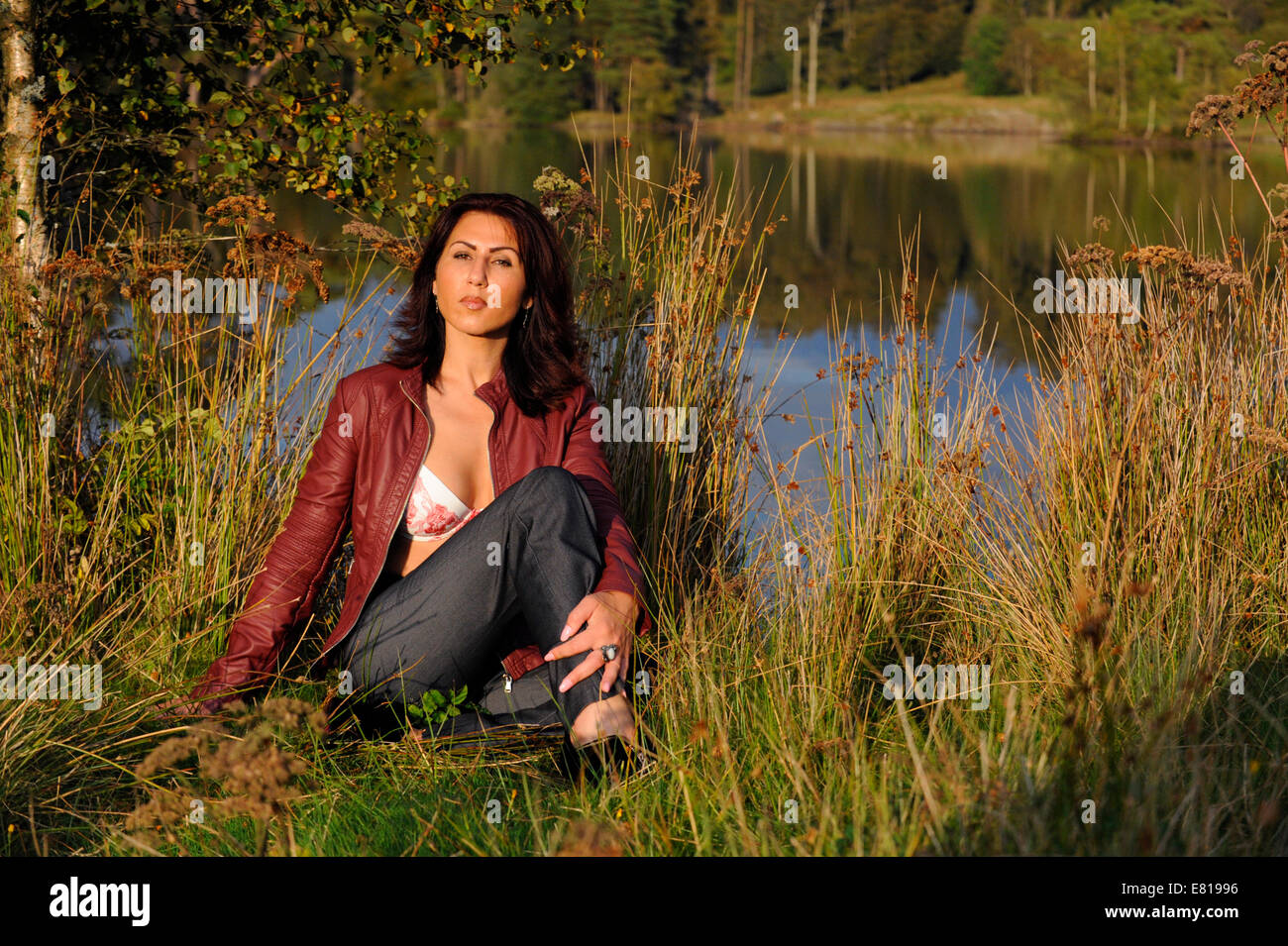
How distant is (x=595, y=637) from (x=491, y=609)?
0.27 meters

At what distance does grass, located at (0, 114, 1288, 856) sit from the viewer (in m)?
1.85

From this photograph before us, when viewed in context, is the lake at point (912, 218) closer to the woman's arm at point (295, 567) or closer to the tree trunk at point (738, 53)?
the woman's arm at point (295, 567)

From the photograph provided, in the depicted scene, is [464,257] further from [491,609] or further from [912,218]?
[912,218]

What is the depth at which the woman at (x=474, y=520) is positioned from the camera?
2.34 m

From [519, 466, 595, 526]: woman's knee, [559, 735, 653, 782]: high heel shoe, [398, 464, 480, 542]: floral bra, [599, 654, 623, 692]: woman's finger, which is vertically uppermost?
[519, 466, 595, 526]: woman's knee

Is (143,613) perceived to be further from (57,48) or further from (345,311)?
(57,48)

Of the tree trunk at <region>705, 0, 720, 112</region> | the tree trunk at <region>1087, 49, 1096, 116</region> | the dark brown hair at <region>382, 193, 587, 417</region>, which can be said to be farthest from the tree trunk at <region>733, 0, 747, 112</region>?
the dark brown hair at <region>382, 193, 587, 417</region>

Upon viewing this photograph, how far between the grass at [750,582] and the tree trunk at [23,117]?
0.21 m

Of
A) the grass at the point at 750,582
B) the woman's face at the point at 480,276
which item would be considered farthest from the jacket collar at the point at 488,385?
the grass at the point at 750,582

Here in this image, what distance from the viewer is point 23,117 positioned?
3.12m

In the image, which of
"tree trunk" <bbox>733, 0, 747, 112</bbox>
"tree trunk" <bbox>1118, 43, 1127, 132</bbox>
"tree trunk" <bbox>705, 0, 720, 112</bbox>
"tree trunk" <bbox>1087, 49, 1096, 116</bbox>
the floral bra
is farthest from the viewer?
"tree trunk" <bbox>733, 0, 747, 112</bbox>

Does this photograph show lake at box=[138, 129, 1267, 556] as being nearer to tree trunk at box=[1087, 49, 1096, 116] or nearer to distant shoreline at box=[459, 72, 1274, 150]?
tree trunk at box=[1087, 49, 1096, 116]

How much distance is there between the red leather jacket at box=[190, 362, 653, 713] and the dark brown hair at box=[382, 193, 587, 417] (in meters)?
0.04

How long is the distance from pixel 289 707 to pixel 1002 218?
14180 millimetres
